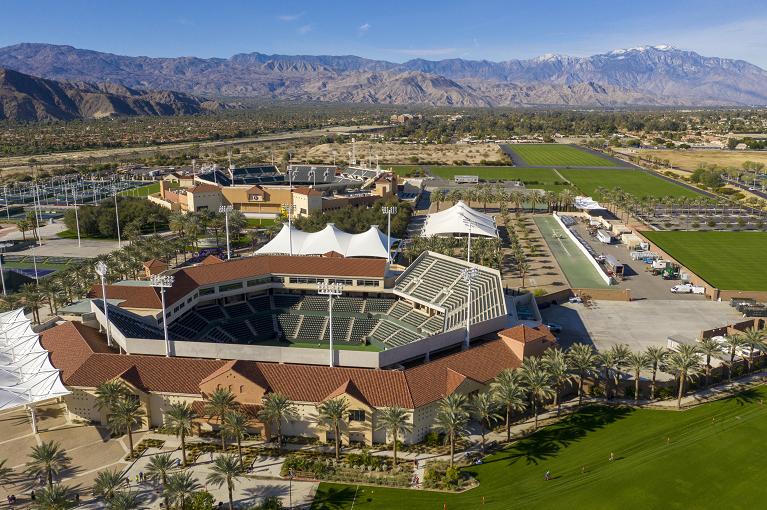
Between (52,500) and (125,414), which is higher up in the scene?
(125,414)

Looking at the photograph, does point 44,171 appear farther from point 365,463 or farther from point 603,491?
point 603,491

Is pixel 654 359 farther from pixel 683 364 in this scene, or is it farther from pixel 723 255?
pixel 723 255

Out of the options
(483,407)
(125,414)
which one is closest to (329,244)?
(483,407)

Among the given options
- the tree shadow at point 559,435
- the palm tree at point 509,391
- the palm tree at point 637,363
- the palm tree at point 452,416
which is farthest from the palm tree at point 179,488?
the palm tree at point 637,363

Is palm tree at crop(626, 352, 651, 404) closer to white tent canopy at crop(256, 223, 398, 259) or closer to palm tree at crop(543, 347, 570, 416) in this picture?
palm tree at crop(543, 347, 570, 416)

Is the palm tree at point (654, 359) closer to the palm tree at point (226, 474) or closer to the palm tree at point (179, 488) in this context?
the palm tree at point (226, 474)

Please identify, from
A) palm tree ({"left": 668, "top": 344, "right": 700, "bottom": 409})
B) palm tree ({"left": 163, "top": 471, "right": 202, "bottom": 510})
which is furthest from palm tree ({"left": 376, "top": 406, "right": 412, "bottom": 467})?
palm tree ({"left": 668, "top": 344, "right": 700, "bottom": 409})
